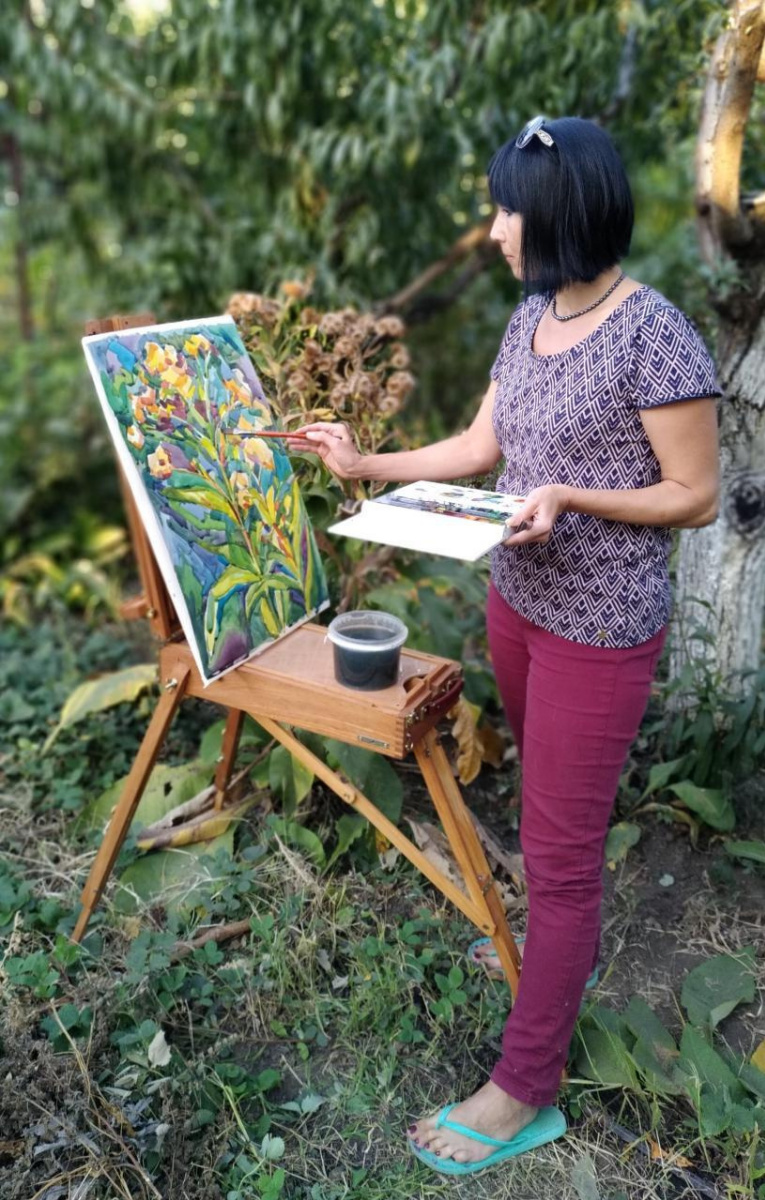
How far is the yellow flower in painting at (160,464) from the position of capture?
1.73 meters

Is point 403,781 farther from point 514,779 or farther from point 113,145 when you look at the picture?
point 113,145

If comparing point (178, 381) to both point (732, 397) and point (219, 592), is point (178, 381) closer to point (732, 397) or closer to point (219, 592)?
point (219, 592)

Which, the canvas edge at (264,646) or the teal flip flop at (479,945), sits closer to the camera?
the canvas edge at (264,646)

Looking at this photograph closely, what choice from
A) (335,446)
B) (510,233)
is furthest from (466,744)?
(510,233)

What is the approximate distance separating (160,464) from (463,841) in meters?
0.91

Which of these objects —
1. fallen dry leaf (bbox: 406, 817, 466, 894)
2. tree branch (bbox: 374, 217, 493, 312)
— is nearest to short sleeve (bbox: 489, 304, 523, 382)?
fallen dry leaf (bbox: 406, 817, 466, 894)

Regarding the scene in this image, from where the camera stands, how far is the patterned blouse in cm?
147

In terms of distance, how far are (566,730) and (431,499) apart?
1.50ft

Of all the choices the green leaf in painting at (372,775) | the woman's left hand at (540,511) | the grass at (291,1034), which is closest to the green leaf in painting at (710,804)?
the grass at (291,1034)

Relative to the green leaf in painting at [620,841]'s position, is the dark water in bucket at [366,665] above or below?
above

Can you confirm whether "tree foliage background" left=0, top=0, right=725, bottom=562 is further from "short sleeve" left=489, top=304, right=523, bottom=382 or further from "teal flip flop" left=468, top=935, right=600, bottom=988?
"teal flip flop" left=468, top=935, right=600, bottom=988

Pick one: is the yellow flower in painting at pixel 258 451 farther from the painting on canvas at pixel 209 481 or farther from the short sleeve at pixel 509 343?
the short sleeve at pixel 509 343

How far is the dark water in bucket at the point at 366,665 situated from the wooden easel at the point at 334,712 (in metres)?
0.02

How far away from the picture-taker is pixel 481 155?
3.82 m
